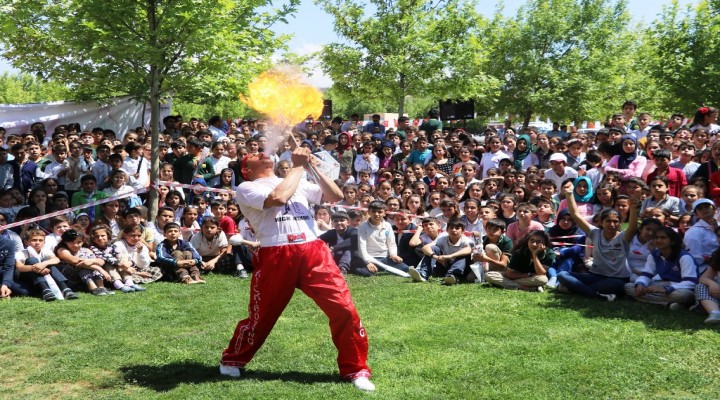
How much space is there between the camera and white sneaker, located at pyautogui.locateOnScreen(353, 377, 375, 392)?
5.38 metres

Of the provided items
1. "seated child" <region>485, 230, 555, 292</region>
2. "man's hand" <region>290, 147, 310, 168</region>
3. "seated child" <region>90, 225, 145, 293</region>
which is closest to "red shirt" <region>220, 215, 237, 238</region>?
"seated child" <region>90, 225, 145, 293</region>

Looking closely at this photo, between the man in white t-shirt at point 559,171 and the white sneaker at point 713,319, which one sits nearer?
the white sneaker at point 713,319

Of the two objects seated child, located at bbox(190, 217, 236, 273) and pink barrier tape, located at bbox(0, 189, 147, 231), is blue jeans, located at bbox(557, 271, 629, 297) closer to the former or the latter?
seated child, located at bbox(190, 217, 236, 273)

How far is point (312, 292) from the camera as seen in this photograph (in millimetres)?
5527

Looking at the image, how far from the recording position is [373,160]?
13742 mm

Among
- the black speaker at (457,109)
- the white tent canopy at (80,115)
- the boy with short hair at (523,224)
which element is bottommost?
the boy with short hair at (523,224)

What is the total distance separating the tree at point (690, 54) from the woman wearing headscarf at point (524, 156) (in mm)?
11141

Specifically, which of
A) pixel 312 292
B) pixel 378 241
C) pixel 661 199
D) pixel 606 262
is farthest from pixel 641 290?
pixel 312 292

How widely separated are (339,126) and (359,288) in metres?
8.71

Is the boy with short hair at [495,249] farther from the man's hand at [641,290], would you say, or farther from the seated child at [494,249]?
the man's hand at [641,290]

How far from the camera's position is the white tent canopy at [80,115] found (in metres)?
14.4

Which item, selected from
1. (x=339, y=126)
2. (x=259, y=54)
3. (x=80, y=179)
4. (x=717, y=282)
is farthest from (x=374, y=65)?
(x=717, y=282)

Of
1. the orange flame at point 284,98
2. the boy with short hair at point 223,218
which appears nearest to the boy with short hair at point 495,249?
the orange flame at point 284,98

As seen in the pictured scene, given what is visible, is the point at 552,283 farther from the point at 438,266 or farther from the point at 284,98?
the point at 284,98
